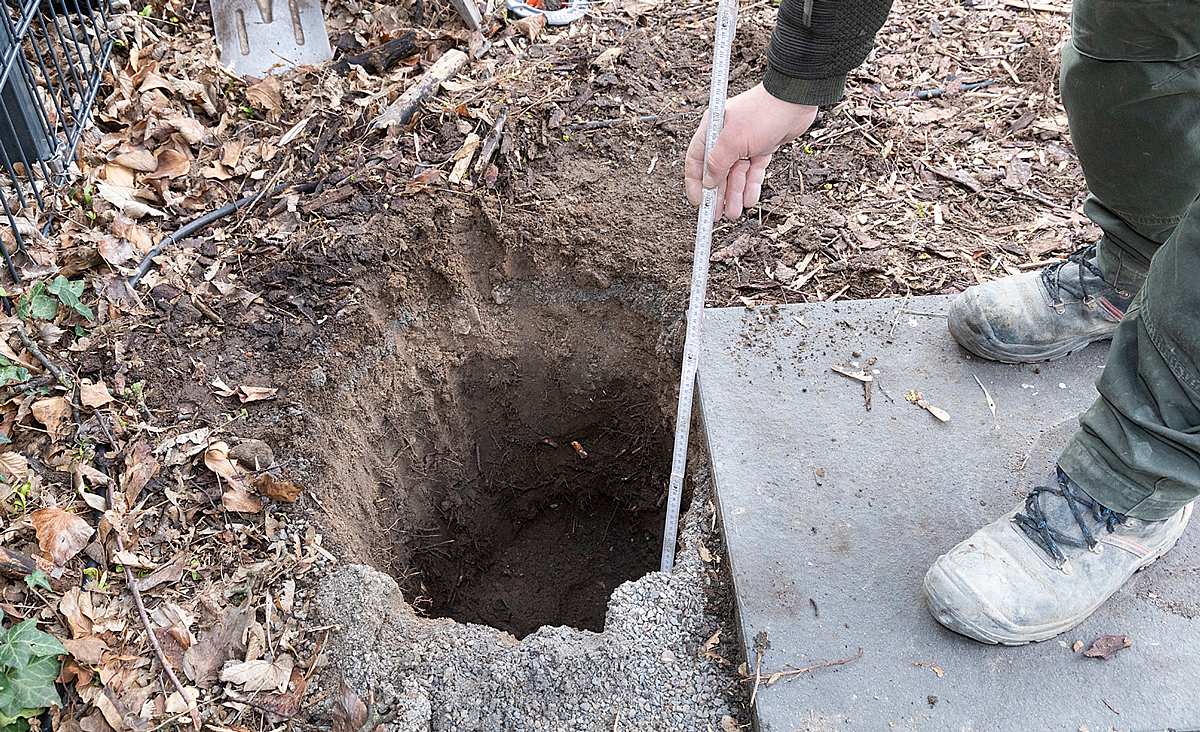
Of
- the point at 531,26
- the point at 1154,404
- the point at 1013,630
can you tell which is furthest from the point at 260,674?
the point at 531,26

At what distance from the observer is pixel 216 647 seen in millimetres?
2008

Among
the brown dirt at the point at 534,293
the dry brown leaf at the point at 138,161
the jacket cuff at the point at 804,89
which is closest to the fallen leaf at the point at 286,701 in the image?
the brown dirt at the point at 534,293

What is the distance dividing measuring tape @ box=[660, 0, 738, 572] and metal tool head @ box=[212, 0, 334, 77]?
2.21 m

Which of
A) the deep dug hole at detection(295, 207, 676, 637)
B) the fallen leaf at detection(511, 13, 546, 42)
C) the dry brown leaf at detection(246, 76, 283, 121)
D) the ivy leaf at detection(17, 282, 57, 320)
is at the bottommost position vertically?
the deep dug hole at detection(295, 207, 676, 637)

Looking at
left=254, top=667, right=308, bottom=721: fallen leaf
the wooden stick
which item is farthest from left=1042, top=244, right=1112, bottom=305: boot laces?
the wooden stick

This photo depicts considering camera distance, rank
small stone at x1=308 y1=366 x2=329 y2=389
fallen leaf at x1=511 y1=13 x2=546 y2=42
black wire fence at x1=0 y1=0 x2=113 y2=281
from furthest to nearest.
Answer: fallen leaf at x1=511 y1=13 x2=546 y2=42 → black wire fence at x1=0 y1=0 x2=113 y2=281 → small stone at x1=308 y1=366 x2=329 y2=389

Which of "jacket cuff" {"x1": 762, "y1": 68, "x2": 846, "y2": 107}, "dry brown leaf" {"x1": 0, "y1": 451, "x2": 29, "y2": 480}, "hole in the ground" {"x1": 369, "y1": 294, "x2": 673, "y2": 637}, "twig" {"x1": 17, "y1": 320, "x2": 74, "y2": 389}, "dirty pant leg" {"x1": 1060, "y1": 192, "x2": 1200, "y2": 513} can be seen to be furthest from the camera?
"hole in the ground" {"x1": 369, "y1": 294, "x2": 673, "y2": 637}

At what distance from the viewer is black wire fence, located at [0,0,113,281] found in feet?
9.46

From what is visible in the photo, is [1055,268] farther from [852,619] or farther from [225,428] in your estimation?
[225,428]

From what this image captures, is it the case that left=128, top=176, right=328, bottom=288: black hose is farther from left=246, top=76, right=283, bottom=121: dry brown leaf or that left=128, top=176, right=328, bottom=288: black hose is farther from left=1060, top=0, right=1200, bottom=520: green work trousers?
left=1060, top=0, right=1200, bottom=520: green work trousers

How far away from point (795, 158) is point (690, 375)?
115 centimetres

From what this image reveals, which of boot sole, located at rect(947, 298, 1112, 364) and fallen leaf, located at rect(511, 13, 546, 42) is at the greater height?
fallen leaf, located at rect(511, 13, 546, 42)

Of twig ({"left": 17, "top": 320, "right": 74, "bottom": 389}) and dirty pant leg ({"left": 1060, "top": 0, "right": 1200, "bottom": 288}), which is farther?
twig ({"left": 17, "top": 320, "right": 74, "bottom": 389})

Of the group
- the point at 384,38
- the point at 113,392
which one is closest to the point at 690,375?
the point at 113,392
